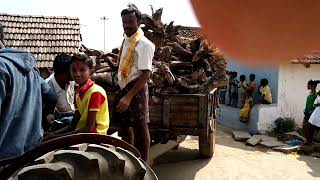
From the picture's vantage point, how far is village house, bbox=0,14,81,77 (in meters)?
10.6

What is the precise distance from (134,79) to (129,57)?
191mm

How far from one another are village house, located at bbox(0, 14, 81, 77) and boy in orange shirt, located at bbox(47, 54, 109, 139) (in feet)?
24.4

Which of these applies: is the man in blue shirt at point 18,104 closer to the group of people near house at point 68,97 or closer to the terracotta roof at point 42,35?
the group of people near house at point 68,97

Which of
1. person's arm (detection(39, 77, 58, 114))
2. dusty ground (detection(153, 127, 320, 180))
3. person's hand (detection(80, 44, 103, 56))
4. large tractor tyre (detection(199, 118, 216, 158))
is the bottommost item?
dusty ground (detection(153, 127, 320, 180))

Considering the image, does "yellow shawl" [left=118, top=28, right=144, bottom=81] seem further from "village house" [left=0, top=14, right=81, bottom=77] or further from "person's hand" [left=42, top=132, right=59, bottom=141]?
"village house" [left=0, top=14, right=81, bottom=77]

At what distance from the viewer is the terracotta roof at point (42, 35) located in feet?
34.8

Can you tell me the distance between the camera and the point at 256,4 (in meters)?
0.33

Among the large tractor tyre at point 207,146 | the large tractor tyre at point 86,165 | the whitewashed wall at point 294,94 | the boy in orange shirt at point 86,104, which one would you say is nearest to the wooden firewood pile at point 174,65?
the large tractor tyre at point 207,146

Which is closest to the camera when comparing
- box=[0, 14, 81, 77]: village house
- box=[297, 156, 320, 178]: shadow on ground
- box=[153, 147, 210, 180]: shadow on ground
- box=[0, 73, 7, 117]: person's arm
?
box=[0, 73, 7, 117]: person's arm

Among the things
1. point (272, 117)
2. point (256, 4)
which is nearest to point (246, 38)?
point (256, 4)

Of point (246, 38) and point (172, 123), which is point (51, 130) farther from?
point (246, 38)

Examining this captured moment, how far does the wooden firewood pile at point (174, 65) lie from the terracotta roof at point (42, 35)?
5108 millimetres

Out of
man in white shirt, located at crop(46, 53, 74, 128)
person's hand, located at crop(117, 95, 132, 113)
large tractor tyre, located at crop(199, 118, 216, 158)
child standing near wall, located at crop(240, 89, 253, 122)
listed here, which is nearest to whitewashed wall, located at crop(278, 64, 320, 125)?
child standing near wall, located at crop(240, 89, 253, 122)

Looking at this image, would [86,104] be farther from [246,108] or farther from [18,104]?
[246,108]
